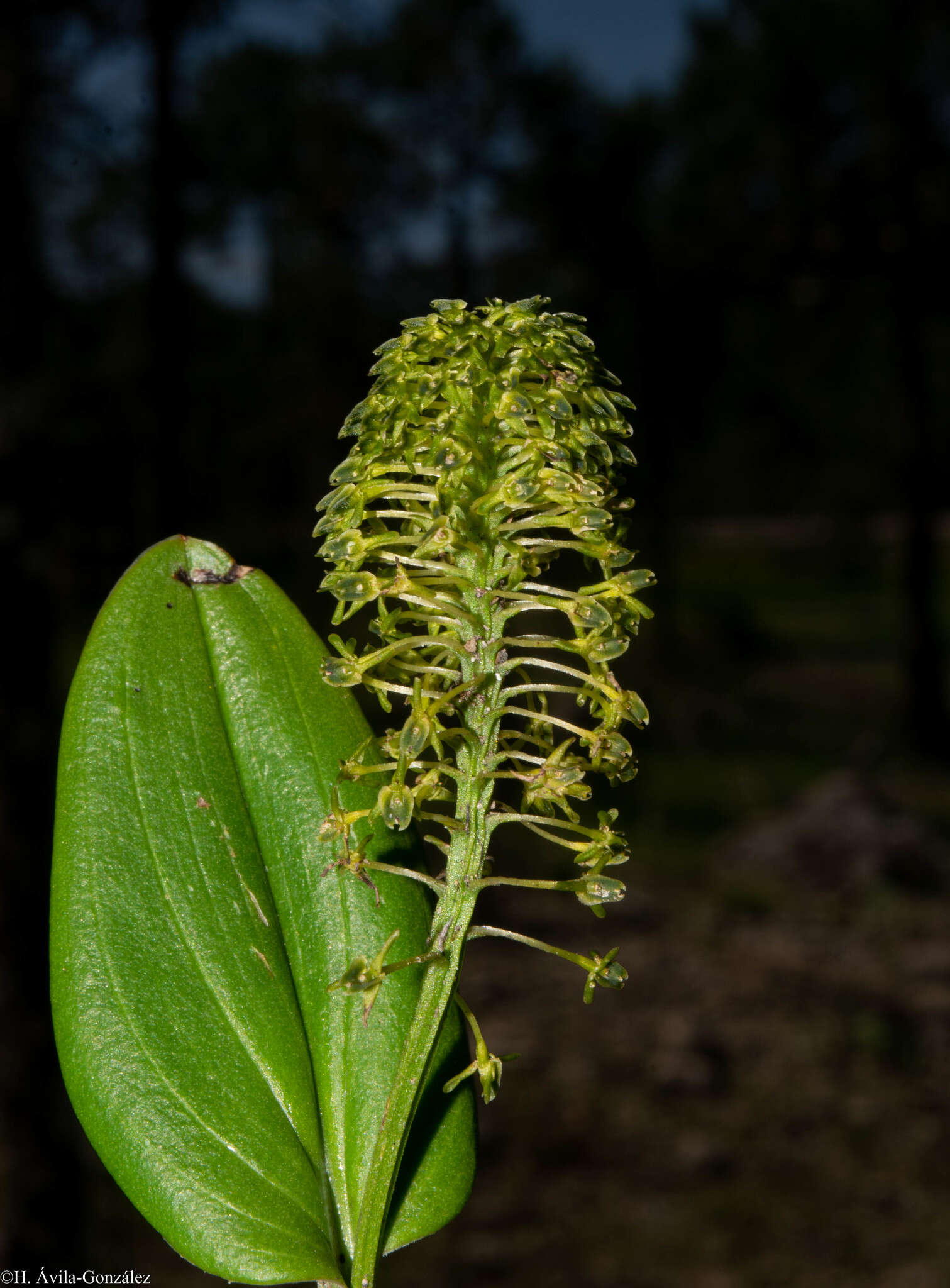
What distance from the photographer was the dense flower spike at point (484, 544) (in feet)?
3.76

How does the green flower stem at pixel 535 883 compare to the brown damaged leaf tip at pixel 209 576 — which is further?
the brown damaged leaf tip at pixel 209 576

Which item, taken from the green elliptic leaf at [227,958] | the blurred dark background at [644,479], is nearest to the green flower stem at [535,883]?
the green elliptic leaf at [227,958]

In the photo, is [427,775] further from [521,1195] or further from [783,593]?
[783,593]

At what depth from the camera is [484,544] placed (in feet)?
3.86

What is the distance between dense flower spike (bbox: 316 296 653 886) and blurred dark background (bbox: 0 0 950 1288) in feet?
10.4

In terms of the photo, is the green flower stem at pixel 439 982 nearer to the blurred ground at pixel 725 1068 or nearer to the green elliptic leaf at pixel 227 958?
the green elliptic leaf at pixel 227 958

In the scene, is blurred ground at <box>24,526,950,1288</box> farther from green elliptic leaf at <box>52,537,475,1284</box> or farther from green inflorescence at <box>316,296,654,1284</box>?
green inflorescence at <box>316,296,654,1284</box>

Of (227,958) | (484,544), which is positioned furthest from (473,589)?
(227,958)

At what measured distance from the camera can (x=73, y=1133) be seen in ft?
13.2

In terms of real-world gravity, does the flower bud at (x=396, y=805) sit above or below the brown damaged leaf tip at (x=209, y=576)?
below

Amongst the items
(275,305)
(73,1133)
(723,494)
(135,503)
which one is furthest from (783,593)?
(73,1133)

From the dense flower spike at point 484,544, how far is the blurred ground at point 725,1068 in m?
3.55

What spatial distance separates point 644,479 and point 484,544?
18500 millimetres

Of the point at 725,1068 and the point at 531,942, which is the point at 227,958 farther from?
the point at 725,1068
